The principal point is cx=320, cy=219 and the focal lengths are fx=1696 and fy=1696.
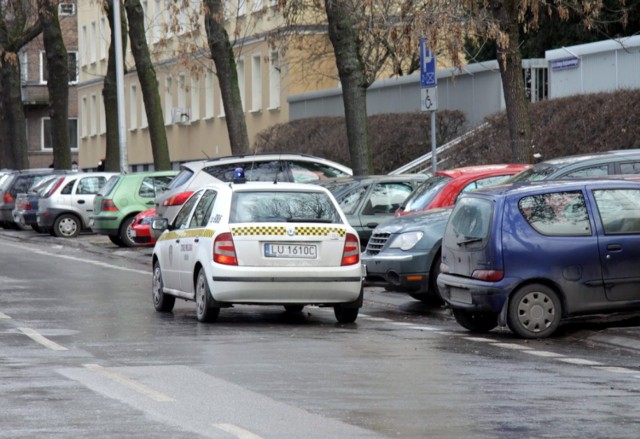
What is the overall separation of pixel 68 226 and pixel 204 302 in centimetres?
2406

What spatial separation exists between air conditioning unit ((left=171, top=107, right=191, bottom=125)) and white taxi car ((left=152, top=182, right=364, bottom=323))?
45449 millimetres

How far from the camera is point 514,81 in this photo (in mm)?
24734

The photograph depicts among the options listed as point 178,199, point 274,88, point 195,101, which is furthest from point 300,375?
point 195,101

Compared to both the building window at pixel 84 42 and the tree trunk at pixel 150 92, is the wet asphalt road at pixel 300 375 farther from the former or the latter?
the building window at pixel 84 42

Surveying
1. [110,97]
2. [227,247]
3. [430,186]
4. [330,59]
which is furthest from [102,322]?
[330,59]

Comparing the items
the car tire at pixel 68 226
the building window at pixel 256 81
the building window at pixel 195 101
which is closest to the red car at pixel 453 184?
the car tire at pixel 68 226

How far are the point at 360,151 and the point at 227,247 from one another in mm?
13449

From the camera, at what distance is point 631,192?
16078mm

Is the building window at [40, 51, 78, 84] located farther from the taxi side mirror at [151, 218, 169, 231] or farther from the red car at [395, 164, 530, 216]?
the taxi side mirror at [151, 218, 169, 231]

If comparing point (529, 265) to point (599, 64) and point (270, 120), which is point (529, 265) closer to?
point (599, 64)

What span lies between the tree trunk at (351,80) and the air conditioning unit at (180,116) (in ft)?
108

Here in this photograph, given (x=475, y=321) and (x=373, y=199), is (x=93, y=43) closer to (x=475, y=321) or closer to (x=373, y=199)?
(x=373, y=199)

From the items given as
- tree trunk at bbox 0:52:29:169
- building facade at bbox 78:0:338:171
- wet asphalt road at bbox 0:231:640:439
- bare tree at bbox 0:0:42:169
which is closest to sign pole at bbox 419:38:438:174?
wet asphalt road at bbox 0:231:640:439

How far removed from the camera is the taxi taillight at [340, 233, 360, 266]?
56.1ft
